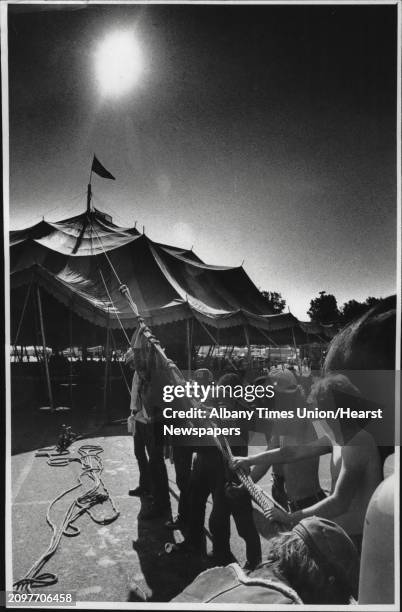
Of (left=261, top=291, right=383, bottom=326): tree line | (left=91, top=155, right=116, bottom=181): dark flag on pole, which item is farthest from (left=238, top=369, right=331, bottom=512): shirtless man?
(left=91, top=155, right=116, bottom=181): dark flag on pole

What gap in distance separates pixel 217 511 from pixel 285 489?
0.48 m

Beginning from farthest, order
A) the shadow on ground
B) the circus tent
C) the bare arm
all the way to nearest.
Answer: the circus tent
the shadow on ground
the bare arm

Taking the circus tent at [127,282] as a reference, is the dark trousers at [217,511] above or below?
below

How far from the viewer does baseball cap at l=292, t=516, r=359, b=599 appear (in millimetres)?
1258

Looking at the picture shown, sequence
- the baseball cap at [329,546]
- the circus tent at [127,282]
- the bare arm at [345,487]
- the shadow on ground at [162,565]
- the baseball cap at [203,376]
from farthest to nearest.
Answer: the circus tent at [127,282]
the baseball cap at [203,376]
the shadow on ground at [162,565]
the bare arm at [345,487]
the baseball cap at [329,546]

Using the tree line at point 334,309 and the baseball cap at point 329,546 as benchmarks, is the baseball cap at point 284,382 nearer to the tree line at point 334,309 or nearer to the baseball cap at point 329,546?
the tree line at point 334,309

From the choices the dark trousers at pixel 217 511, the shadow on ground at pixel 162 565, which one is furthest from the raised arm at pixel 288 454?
the shadow on ground at pixel 162 565

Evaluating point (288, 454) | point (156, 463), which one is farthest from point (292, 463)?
point (156, 463)

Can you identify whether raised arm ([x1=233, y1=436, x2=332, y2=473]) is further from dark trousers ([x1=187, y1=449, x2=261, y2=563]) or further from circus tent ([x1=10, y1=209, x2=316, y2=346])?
circus tent ([x1=10, y1=209, x2=316, y2=346])

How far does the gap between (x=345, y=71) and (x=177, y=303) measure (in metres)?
3.24

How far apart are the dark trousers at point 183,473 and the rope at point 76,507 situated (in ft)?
1.74

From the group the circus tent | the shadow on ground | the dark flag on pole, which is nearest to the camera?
the shadow on ground

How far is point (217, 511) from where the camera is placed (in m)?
2.44

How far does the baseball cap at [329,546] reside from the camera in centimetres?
126
